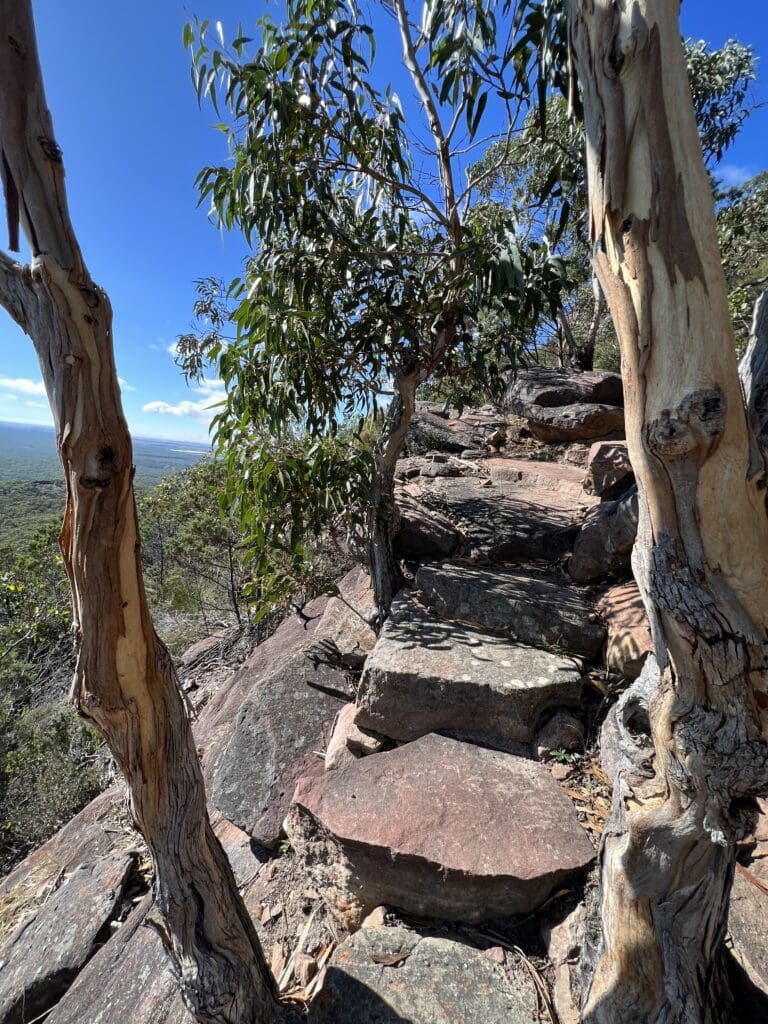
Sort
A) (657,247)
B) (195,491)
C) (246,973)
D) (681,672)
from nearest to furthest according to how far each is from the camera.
A: (657,247) < (681,672) < (246,973) < (195,491)

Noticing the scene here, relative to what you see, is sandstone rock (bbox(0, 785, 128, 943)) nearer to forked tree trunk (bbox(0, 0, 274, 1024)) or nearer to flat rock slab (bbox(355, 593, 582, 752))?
forked tree trunk (bbox(0, 0, 274, 1024))

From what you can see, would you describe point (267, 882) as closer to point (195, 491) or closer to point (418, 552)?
point (418, 552)

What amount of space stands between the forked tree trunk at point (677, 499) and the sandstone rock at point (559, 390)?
5.05m

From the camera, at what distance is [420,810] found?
2.06 meters

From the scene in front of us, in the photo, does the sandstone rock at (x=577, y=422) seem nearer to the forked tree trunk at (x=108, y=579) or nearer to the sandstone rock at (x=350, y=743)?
the sandstone rock at (x=350, y=743)

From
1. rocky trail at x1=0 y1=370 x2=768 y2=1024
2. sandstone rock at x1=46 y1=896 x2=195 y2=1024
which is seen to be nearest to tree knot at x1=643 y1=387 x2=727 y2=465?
rocky trail at x1=0 y1=370 x2=768 y2=1024

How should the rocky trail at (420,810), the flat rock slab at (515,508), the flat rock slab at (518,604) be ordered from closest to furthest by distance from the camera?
the rocky trail at (420,810) < the flat rock slab at (518,604) < the flat rock slab at (515,508)

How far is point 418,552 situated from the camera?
13.4 feet

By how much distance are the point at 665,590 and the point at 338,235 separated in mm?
3022

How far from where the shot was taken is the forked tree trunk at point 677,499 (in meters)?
1.05

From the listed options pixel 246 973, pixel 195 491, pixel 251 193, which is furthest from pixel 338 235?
pixel 195 491

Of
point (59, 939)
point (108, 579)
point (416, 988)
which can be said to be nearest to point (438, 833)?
point (416, 988)

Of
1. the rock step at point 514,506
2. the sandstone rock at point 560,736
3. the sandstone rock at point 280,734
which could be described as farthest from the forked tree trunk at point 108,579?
the rock step at point 514,506

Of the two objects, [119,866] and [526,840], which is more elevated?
[526,840]
